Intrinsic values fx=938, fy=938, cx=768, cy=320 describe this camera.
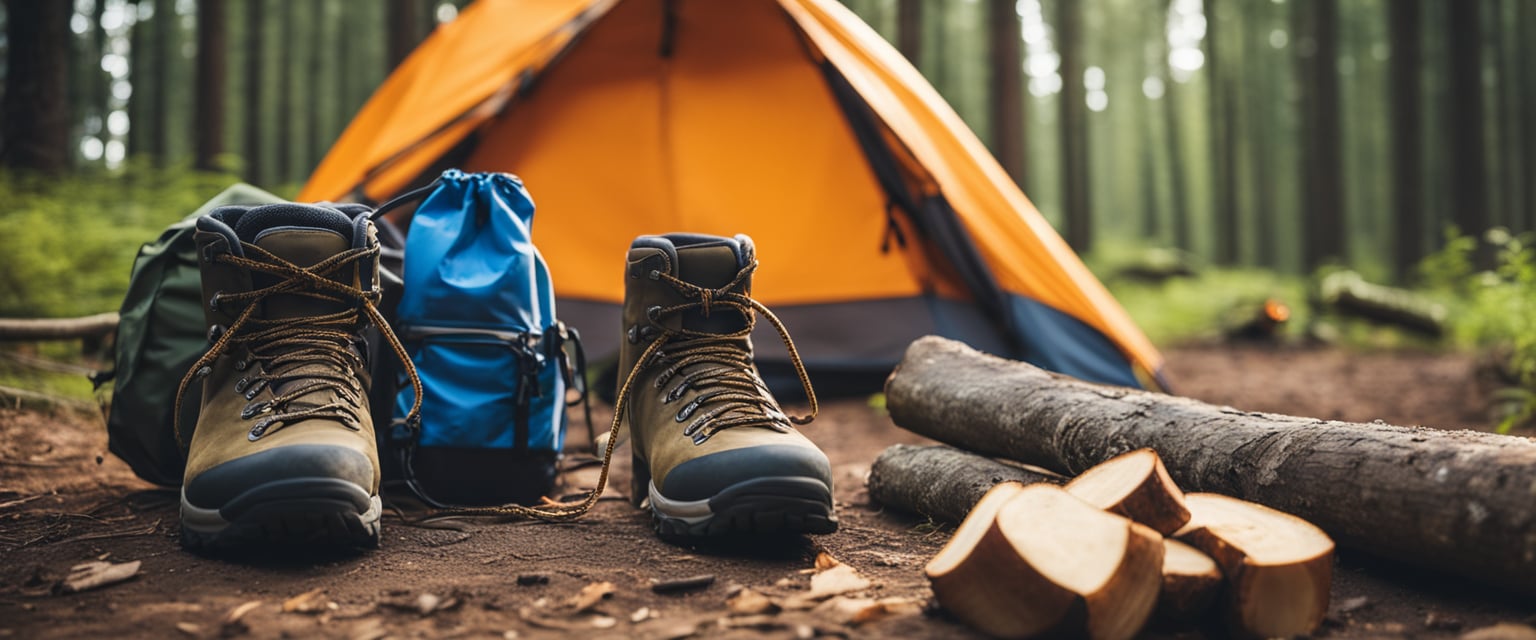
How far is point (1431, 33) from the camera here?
22281 millimetres

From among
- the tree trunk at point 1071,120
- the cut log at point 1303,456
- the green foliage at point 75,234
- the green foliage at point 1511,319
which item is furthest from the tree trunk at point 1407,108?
the green foliage at point 75,234

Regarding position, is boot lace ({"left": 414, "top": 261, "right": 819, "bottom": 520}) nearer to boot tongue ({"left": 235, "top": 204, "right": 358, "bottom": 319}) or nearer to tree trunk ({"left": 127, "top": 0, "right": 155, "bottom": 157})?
boot tongue ({"left": 235, "top": 204, "right": 358, "bottom": 319})

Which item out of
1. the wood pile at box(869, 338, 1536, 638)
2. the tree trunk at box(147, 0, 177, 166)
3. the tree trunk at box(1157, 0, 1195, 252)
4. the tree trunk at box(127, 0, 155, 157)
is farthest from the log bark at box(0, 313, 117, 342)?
the tree trunk at box(1157, 0, 1195, 252)

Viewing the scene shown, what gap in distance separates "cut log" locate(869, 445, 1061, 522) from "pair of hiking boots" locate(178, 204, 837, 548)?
1.55 ft

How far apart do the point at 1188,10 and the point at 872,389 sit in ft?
69.4

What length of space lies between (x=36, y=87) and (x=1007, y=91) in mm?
8016

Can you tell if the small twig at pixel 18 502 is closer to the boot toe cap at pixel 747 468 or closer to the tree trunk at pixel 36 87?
the boot toe cap at pixel 747 468

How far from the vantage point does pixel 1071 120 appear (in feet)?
51.9

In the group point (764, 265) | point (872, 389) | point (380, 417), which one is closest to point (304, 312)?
point (380, 417)

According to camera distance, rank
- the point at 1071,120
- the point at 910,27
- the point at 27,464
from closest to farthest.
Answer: the point at 27,464
the point at 910,27
the point at 1071,120

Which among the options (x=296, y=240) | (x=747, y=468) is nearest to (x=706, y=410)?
(x=747, y=468)

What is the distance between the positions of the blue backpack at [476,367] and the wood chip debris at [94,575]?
24.9 inches

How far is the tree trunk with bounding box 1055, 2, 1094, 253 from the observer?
15469 mm

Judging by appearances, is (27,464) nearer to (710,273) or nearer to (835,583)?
(710,273)
